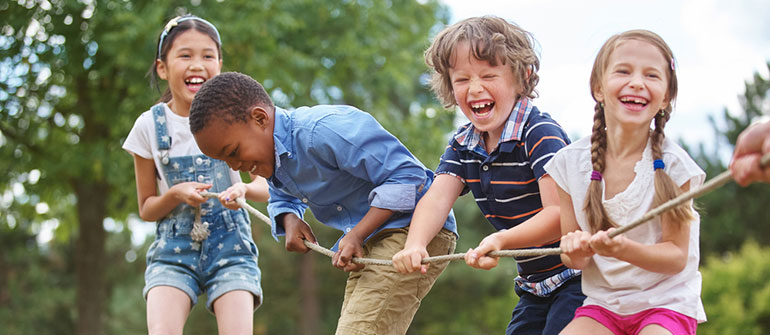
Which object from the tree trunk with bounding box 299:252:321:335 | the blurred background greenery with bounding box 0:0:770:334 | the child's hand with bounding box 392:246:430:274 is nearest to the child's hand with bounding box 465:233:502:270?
the child's hand with bounding box 392:246:430:274

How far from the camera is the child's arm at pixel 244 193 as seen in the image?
3.54m

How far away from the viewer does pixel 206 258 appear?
3.68 meters

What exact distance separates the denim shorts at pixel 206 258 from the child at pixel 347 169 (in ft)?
2.26

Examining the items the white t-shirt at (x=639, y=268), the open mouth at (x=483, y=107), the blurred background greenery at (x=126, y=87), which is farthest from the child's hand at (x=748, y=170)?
the blurred background greenery at (x=126, y=87)

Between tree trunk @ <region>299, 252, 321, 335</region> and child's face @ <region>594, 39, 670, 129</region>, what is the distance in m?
14.4

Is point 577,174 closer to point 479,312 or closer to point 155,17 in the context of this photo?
point 155,17

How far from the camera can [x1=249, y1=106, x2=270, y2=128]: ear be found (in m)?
3.01

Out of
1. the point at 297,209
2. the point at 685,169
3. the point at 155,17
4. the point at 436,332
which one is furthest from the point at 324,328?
the point at 685,169

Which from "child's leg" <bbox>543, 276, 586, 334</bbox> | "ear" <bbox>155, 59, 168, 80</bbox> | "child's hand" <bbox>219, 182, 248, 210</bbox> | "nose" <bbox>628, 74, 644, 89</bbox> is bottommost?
"child's leg" <bbox>543, 276, 586, 334</bbox>

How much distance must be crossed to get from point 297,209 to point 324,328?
1502 cm

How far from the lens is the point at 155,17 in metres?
8.47

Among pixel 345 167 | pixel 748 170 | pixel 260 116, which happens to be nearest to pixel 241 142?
pixel 260 116

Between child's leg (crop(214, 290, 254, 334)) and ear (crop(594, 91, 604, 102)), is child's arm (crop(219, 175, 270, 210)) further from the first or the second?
ear (crop(594, 91, 604, 102))

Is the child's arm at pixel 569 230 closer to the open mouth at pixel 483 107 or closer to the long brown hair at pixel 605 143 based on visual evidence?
the long brown hair at pixel 605 143
